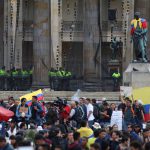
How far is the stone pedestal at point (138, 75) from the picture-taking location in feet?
154

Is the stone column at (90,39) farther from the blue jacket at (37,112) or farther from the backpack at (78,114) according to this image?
the blue jacket at (37,112)

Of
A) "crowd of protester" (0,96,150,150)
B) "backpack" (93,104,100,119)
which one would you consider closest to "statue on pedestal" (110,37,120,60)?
Result: "crowd of protester" (0,96,150,150)

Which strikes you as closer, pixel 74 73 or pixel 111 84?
pixel 111 84

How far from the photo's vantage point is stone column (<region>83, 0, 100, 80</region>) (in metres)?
65.9

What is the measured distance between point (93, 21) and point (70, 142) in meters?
43.1

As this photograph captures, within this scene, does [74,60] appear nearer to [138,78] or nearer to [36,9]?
[36,9]

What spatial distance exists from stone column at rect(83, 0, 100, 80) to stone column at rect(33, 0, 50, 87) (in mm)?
2849

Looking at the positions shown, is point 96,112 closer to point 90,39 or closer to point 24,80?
point 24,80

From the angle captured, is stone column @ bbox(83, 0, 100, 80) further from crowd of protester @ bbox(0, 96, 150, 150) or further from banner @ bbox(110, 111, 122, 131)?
banner @ bbox(110, 111, 122, 131)

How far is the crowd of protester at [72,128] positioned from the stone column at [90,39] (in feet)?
94.7

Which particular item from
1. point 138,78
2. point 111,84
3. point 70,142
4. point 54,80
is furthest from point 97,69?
point 70,142

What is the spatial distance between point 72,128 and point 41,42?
3489 cm

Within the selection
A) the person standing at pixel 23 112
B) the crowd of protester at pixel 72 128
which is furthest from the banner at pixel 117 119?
the person standing at pixel 23 112

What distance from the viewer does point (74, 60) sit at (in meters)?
76.6
